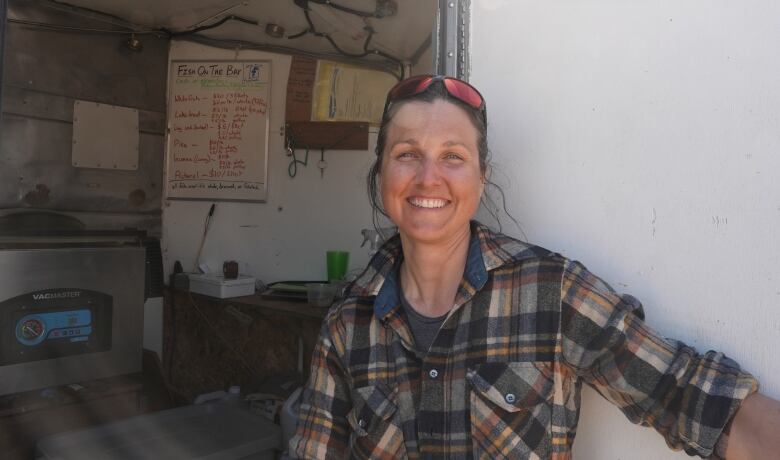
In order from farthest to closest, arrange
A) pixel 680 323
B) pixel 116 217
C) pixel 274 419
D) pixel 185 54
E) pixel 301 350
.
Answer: pixel 185 54 → pixel 116 217 → pixel 301 350 → pixel 274 419 → pixel 680 323

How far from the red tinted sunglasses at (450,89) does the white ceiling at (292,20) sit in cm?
187

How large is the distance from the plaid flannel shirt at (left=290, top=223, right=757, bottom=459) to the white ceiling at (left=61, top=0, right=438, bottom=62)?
2.17 m

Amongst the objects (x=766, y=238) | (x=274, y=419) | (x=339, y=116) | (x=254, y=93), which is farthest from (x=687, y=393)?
(x=254, y=93)

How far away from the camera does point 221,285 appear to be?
3.14m

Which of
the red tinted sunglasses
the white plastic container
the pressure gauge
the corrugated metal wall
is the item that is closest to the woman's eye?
the red tinted sunglasses

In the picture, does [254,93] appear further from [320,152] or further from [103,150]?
[103,150]

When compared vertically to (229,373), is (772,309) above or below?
above

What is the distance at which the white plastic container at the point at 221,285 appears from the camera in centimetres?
315

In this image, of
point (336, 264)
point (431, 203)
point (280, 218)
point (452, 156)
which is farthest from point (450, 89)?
point (280, 218)

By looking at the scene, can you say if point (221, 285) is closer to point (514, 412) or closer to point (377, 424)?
point (377, 424)

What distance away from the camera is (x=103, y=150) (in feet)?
10.6

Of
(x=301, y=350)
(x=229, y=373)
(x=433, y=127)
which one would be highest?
(x=433, y=127)

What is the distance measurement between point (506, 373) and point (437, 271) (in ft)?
0.88

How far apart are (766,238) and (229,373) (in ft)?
10.3
